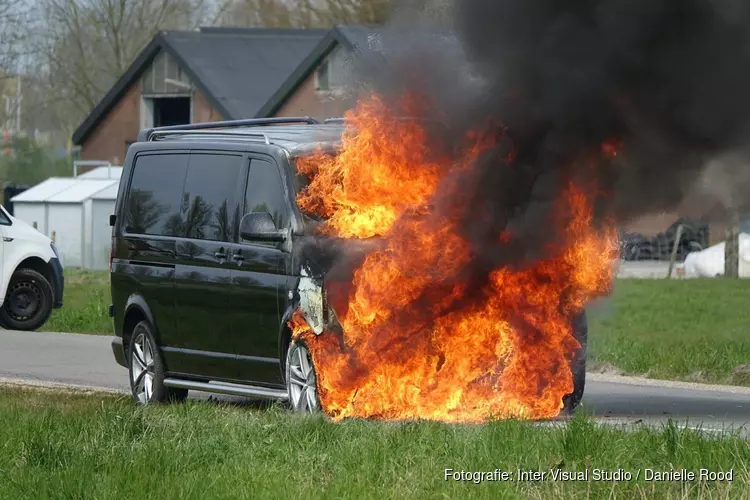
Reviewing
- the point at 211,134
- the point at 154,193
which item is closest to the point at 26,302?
the point at 154,193

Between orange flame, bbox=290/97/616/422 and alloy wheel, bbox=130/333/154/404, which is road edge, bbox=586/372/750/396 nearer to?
orange flame, bbox=290/97/616/422

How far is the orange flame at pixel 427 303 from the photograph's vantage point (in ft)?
33.7

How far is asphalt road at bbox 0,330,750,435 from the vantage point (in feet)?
36.1

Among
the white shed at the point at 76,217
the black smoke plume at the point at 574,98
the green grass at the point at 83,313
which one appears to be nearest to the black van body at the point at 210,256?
the black smoke plume at the point at 574,98

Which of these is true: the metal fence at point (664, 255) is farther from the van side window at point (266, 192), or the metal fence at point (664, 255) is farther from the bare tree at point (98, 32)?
the bare tree at point (98, 32)

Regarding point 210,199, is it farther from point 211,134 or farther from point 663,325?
point 663,325

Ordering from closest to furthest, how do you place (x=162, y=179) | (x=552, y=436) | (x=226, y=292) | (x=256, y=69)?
1. (x=552, y=436)
2. (x=226, y=292)
3. (x=162, y=179)
4. (x=256, y=69)

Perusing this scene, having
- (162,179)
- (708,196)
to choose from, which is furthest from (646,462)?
A: (162,179)

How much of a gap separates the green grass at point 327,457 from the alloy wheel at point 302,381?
0.67 meters

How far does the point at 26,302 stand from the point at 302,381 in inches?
452

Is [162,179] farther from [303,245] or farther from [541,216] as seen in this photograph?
[541,216]

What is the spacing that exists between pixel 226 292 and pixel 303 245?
3.55 feet

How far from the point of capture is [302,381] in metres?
10.7

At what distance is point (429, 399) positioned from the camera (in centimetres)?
1028
